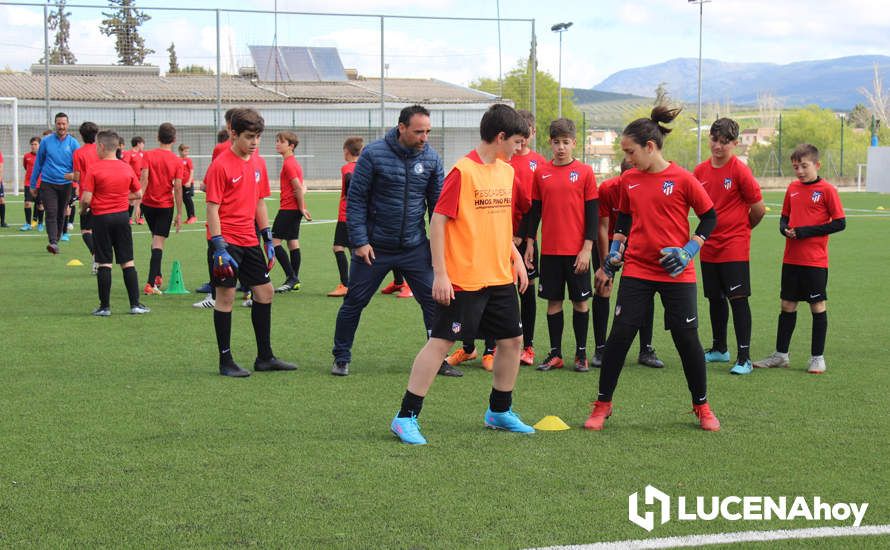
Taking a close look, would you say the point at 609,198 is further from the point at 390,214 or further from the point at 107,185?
the point at 107,185

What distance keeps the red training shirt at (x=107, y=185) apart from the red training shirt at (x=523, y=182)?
173 inches

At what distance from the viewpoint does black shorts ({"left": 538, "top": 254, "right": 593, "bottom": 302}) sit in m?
7.86

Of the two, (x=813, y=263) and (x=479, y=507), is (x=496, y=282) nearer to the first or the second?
(x=479, y=507)

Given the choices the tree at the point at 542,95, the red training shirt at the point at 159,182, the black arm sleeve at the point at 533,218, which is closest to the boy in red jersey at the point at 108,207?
the red training shirt at the point at 159,182

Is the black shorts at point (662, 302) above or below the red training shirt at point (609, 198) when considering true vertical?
below

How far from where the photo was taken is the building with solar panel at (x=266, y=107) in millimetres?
42406

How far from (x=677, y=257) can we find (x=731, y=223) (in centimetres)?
230

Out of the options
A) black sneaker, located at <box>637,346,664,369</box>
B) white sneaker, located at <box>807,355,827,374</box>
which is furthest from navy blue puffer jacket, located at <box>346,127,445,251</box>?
white sneaker, located at <box>807,355,827,374</box>

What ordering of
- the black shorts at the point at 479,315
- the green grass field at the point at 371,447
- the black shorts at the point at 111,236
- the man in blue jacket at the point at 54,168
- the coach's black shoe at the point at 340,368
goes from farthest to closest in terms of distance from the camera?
the man in blue jacket at the point at 54,168
the black shorts at the point at 111,236
the coach's black shoe at the point at 340,368
the black shorts at the point at 479,315
the green grass field at the point at 371,447

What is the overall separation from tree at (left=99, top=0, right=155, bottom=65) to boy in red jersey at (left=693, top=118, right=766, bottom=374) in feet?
78.7

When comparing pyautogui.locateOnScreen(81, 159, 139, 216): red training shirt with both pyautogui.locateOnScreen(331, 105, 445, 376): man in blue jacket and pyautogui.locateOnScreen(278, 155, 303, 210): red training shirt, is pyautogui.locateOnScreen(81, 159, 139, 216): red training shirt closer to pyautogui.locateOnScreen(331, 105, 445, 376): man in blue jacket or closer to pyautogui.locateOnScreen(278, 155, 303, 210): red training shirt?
pyautogui.locateOnScreen(278, 155, 303, 210): red training shirt

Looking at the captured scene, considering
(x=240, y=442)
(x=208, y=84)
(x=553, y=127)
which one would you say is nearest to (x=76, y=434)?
(x=240, y=442)

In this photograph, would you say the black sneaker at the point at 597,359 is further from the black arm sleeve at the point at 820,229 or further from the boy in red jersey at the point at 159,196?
the boy in red jersey at the point at 159,196

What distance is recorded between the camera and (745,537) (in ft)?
14.2
